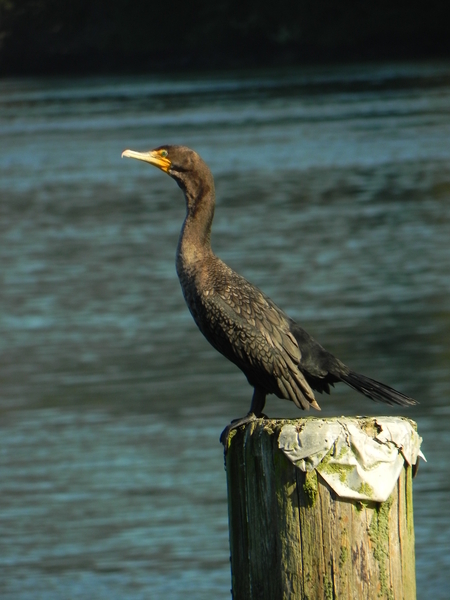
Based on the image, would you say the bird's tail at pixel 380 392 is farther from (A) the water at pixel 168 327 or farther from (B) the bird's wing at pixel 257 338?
(A) the water at pixel 168 327

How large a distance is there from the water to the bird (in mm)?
2886

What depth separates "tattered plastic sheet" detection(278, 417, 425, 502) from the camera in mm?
3398

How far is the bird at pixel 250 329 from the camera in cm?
450

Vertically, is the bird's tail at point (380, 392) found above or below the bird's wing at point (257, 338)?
below

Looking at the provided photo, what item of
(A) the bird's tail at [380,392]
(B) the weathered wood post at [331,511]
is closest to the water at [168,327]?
(A) the bird's tail at [380,392]

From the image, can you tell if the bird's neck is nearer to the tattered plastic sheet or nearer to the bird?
the bird

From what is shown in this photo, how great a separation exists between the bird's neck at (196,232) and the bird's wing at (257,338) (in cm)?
21

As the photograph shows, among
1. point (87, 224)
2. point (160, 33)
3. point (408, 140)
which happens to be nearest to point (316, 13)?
point (160, 33)

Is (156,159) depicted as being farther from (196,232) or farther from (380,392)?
(380,392)

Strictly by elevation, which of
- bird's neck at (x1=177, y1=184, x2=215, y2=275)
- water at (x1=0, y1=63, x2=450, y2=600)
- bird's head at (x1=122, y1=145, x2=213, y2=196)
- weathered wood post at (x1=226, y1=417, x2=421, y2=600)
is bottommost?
water at (x1=0, y1=63, x2=450, y2=600)

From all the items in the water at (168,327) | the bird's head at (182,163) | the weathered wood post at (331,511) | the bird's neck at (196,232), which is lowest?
the water at (168,327)

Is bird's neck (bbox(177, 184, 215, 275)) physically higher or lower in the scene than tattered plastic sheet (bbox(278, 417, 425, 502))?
higher

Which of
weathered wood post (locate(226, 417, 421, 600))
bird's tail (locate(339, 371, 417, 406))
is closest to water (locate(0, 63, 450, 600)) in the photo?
bird's tail (locate(339, 371, 417, 406))

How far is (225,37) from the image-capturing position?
70.8 meters
